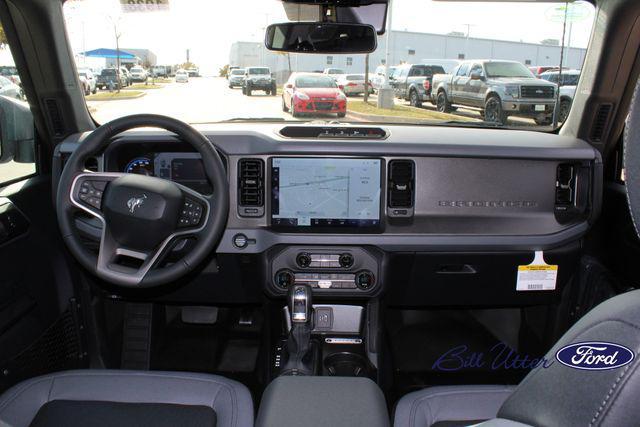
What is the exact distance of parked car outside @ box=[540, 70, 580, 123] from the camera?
3.38 metres

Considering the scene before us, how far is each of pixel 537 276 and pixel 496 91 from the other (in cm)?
127

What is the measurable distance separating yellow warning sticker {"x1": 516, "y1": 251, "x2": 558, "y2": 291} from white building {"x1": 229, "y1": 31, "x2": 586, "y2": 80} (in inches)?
44.2

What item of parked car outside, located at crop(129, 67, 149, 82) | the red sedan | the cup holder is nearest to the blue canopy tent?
parked car outside, located at crop(129, 67, 149, 82)

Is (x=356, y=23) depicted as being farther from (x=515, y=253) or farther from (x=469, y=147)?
(x=515, y=253)

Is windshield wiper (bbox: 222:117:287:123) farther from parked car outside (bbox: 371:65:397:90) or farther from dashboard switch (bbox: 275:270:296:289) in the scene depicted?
parked car outside (bbox: 371:65:397:90)

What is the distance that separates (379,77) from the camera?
14.1ft

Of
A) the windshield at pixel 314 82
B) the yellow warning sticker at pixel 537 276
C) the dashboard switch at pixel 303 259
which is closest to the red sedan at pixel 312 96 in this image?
the windshield at pixel 314 82

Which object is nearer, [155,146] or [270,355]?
[155,146]

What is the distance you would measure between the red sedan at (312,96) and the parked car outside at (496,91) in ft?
2.24

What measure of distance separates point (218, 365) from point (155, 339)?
1.39ft

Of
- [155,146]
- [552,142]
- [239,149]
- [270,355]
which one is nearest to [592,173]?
[552,142]

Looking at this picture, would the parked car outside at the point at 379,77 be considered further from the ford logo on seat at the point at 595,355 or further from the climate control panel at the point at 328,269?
the ford logo on seat at the point at 595,355

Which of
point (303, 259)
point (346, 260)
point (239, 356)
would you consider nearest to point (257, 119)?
point (303, 259)

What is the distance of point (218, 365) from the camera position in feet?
12.5
